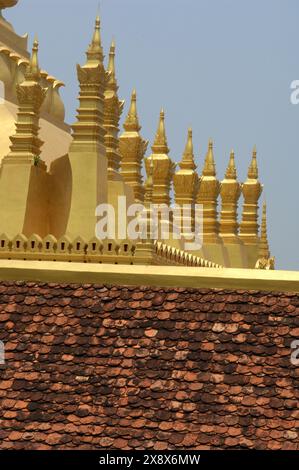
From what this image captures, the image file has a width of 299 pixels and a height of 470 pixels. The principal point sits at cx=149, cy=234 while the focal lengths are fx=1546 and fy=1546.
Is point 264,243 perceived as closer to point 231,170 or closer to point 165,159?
point 231,170

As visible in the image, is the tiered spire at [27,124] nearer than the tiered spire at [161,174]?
Yes

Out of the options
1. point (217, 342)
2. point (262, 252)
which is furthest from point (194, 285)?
point (262, 252)

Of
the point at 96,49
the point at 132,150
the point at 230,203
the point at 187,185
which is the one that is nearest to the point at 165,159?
the point at 187,185

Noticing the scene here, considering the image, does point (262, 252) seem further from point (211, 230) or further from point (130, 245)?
point (130, 245)

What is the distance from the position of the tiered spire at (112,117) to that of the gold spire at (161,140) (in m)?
5.01

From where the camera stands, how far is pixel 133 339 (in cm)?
1828

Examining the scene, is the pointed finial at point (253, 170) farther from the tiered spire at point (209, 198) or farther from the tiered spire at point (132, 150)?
the tiered spire at point (132, 150)

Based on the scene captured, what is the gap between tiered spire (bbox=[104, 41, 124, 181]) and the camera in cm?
2697

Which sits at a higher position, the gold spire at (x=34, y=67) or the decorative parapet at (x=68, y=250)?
the gold spire at (x=34, y=67)

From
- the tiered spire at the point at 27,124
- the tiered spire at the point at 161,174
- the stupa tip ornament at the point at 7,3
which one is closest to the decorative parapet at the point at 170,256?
the tiered spire at the point at 27,124

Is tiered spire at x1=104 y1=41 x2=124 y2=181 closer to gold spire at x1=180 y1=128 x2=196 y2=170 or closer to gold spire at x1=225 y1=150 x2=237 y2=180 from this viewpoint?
gold spire at x1=180 y1=128 x2=196 y2=170

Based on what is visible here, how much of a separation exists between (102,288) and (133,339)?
3.07ft

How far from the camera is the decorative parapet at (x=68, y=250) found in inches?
926

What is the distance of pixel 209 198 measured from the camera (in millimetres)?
35812
